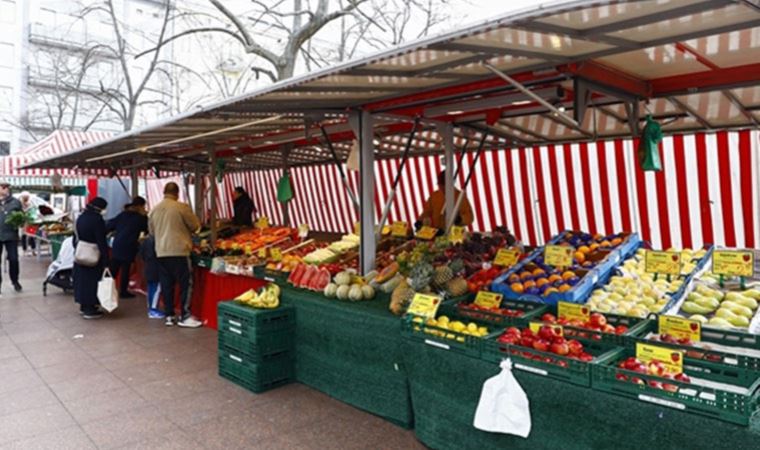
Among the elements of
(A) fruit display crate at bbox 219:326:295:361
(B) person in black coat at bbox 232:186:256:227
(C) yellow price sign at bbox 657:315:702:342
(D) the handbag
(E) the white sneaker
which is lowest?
(E) the white sneaker

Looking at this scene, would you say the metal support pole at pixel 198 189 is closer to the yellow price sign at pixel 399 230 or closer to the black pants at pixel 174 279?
the black pants at pixel 174 279

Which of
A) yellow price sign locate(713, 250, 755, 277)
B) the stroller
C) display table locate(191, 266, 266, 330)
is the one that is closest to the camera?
yellow price sign locate(713, 250, 755, 277)

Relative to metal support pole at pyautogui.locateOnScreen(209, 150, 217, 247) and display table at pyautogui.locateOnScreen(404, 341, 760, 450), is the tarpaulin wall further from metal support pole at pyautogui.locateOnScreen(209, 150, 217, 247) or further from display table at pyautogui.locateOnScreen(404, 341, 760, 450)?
display table at pyautogui.locateOnScreen(404, 341, 760, 450)

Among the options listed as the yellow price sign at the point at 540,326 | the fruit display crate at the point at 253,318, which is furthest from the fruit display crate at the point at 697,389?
the fruit display crate at the point at 253,318

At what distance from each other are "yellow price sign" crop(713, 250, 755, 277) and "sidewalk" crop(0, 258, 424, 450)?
248 cm

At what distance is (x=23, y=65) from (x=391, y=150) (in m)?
28.8

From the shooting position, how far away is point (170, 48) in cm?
3266

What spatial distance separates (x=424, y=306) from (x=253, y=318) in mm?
1567

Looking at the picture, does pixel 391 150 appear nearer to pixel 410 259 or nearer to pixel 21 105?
pixel 410 259

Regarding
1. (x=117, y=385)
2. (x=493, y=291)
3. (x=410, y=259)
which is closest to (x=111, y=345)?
(x=117, y=385)

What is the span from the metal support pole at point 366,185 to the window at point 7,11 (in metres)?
32.0

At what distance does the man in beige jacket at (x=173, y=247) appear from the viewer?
6.30 m

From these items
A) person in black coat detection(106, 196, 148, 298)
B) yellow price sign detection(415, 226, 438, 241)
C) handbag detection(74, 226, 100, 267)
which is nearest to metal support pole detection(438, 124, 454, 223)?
yellow price sign detection(415, 226, 438, 241)

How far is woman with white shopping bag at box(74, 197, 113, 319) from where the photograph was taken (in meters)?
6.77
